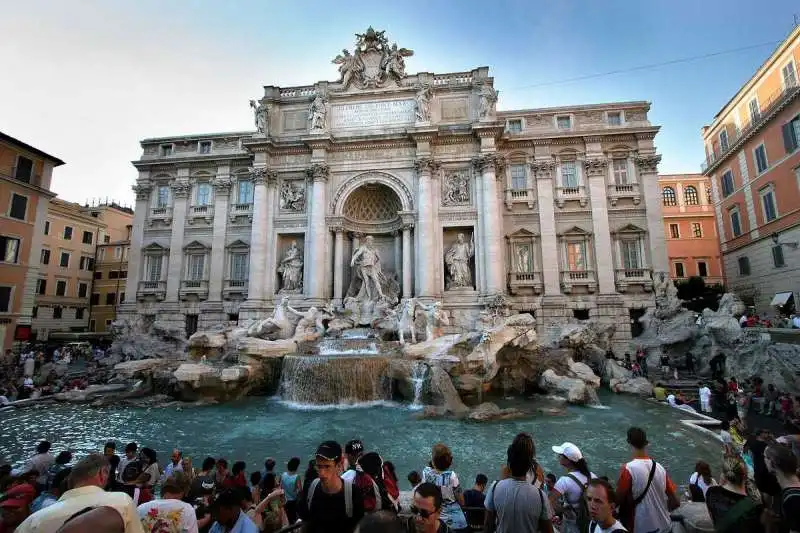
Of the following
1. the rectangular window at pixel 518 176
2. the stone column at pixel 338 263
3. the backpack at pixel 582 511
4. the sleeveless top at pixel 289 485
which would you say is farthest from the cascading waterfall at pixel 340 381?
the rectangular window at pixel 518 176

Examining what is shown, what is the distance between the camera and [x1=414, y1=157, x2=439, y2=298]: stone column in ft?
63.8

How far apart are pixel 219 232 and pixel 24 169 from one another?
949 cm

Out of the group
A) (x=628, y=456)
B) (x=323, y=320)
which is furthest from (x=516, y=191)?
(x=628, y=456)

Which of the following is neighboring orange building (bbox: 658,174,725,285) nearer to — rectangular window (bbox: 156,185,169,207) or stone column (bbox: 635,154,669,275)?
stone column (bbox: 635,154,669,275)

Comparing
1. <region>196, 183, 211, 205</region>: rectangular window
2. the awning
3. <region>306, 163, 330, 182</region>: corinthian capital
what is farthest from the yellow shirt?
<region>196, 183, 211, 205</region>: rectangular window

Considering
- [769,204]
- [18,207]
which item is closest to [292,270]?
[18,207]

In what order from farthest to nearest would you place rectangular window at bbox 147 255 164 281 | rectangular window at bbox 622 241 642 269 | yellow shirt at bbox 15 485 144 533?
rectangular window at bbox 147 255 164 281, rectangular window at bbox 622 241 642 269, yellow shirt at bbox 15 485 144 533

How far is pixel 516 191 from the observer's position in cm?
2145

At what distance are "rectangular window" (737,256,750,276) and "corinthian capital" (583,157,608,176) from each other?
379 inches

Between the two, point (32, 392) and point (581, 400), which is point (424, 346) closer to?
point (581, 400)

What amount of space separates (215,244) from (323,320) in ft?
31.7

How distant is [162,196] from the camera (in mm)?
24688

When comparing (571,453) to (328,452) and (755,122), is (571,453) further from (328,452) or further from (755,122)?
(755,122)

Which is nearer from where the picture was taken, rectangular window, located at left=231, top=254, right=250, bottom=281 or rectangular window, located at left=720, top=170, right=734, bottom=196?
rectangular window, located at left=231, top=254, right=250, bottom=281
